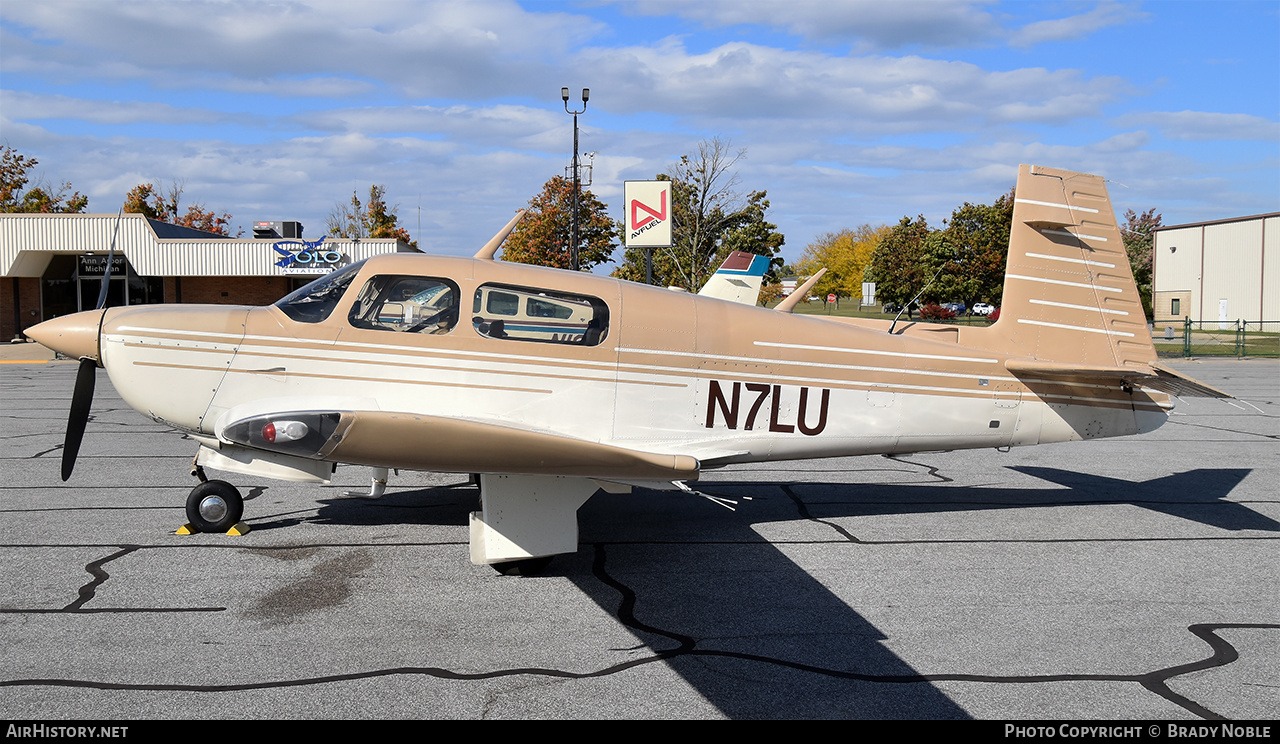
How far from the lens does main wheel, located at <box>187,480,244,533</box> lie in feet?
23.2

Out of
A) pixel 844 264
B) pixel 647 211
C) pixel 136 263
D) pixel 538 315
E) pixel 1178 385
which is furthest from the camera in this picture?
pixel 844 264

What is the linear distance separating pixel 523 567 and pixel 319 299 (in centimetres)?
252

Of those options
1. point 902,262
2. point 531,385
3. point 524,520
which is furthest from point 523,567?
point 902,262

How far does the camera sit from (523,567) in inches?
248

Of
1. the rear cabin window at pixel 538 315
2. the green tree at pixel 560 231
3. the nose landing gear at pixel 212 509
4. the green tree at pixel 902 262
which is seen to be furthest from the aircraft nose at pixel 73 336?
the green tree at pixel 902 262

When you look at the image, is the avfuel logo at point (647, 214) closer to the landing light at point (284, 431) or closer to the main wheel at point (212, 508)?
the main wheel at point (212, 508)

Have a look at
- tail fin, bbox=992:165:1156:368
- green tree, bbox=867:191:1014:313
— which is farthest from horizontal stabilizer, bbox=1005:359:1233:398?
green tree, bbox=867:191:1014:313

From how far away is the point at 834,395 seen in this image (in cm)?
718

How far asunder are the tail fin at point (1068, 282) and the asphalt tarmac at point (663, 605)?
161 cm

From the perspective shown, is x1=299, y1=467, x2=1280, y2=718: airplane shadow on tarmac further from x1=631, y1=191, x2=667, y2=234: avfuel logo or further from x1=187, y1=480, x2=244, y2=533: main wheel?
x1=631, y1=191, x2=667, y2=234: avfuel logo

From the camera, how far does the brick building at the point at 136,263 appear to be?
34.8 metres

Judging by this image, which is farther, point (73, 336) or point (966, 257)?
point (966, 257)

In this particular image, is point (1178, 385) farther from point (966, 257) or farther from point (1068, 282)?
point (966, 257)
